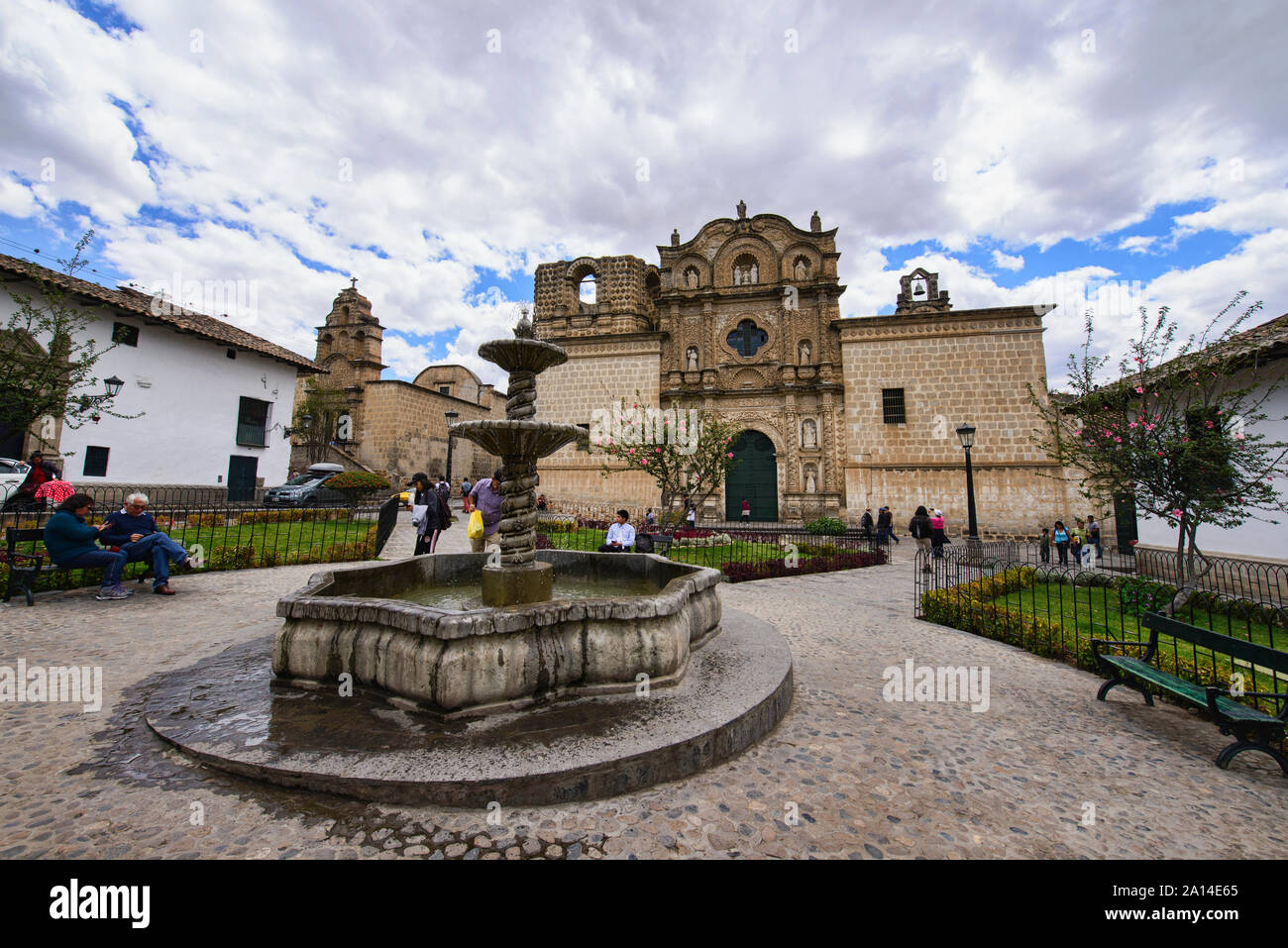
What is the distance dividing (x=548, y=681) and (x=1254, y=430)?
14634 mm

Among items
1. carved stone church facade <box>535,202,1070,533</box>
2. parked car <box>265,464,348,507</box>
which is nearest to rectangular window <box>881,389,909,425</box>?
carved stone church facade <box>535,202,1070,533</box>

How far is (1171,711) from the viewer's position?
4.24m

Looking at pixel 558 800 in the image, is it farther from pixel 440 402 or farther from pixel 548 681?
pixel 440 402

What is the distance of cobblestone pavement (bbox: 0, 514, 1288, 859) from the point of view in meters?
2.27

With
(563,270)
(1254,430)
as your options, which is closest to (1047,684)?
(1254,430)

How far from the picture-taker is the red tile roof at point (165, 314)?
45.6 ft

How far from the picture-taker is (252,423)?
2080cm

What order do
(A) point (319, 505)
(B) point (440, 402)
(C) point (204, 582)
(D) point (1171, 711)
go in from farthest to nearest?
(B) point (440, 402)
(A) point (319, 505)
(C) point (204, 582)
(D) point (1171, 711)

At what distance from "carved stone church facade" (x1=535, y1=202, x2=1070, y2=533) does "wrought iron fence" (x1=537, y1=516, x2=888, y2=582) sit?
562 centimetres

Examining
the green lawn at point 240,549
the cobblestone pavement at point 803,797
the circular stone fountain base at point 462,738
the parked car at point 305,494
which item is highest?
the parked car at point 305,494

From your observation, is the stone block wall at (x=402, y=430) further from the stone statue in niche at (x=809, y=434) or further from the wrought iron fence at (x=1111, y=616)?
the wrought iron fence at (x=1111, y=616)

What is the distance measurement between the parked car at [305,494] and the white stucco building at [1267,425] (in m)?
22.5

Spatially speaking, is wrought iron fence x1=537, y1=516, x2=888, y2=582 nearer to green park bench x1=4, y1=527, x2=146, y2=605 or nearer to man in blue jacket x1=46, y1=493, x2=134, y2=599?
man in blue jacket x1=46, y1=493, x2=134, y2=599

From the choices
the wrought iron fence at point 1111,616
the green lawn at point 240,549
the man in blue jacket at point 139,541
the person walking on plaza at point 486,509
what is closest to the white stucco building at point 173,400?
the green lawn at point 240,549
